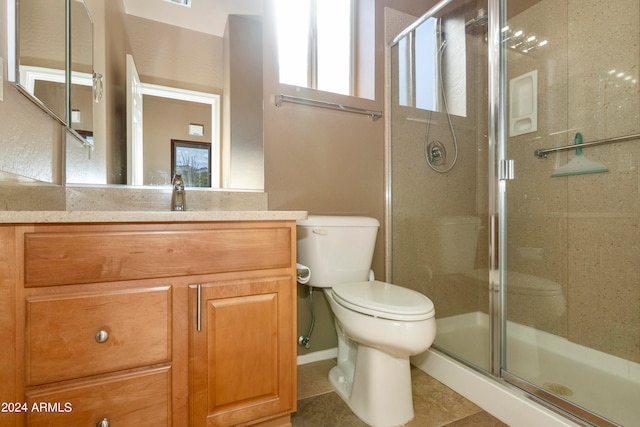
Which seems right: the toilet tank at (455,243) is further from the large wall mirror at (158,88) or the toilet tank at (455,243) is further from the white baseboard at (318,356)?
the large wall mirror at (158,88)

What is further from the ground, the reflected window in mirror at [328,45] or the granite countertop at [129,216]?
the reflected window in mirror at [328,45]

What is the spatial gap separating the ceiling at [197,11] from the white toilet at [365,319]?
1.11 metres

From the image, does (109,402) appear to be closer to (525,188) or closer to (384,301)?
(384,301)

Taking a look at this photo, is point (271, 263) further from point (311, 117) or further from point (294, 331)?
point (311, 117)

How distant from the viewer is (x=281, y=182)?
1695mm

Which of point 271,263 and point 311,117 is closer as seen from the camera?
point 271,263

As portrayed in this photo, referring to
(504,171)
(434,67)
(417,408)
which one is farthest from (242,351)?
(434,67)

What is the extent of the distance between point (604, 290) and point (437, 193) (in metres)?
0.95

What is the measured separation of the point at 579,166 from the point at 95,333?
7.17 feet

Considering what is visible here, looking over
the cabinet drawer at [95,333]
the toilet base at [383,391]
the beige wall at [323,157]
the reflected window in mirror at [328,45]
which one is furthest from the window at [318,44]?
the toilet base at [383,391]

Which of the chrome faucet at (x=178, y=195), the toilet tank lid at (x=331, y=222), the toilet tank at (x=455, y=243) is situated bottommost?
the toilet tank at (x=455, y=243)

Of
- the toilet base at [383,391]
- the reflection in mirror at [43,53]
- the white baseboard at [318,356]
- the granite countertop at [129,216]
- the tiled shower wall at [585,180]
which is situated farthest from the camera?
the white baseboard at [318,356]

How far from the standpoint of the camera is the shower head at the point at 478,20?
5.24 ft

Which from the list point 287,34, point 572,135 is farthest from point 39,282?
point 572,135
